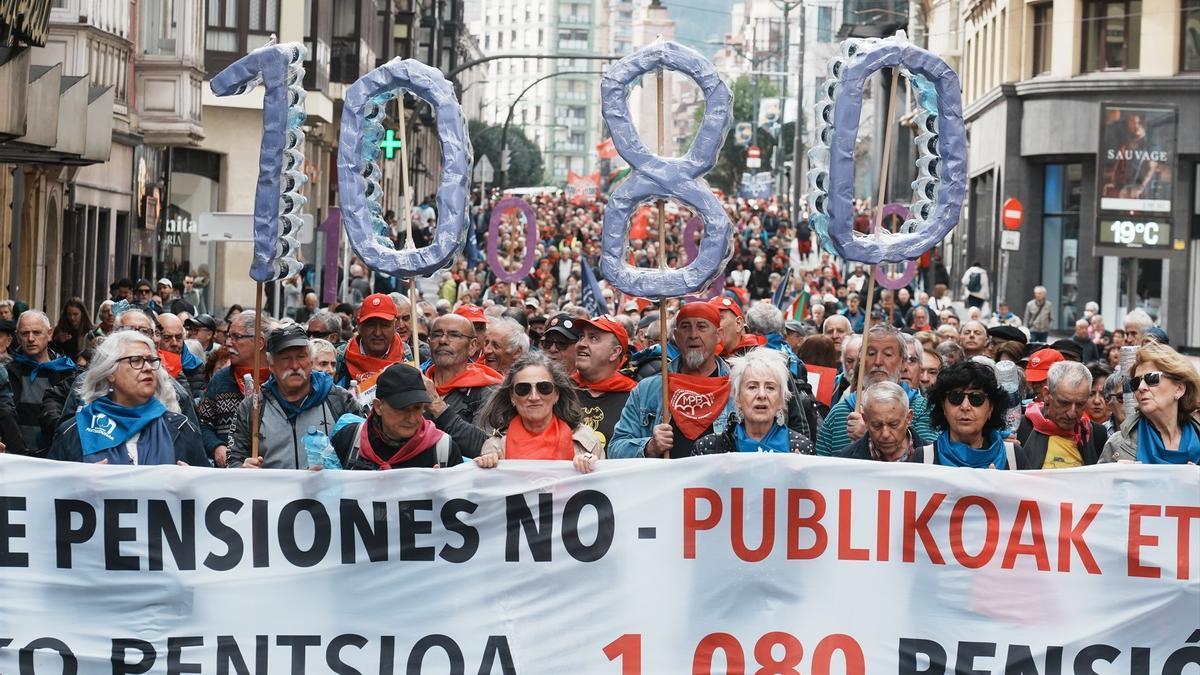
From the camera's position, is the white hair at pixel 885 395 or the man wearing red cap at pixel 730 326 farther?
the man wearing red cap at pixel 730 326

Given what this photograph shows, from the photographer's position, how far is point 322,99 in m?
39.9

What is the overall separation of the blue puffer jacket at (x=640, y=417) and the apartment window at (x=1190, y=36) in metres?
30.6

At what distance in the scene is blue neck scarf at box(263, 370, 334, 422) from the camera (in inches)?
322

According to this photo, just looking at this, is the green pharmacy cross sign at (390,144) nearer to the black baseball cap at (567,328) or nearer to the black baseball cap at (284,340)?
the black baseball cap at (567,328)

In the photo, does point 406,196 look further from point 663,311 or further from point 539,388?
point 539,388

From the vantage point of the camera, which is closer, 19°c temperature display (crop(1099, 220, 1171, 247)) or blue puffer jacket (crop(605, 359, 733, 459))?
blue puffer jacket (crop(605, 359, 733, 459))

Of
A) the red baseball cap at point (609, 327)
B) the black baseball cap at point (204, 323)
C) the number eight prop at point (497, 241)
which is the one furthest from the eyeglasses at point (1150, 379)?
the number eight prop at point (497, 241)

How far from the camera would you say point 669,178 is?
8258 mm

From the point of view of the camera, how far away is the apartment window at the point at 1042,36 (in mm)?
40312

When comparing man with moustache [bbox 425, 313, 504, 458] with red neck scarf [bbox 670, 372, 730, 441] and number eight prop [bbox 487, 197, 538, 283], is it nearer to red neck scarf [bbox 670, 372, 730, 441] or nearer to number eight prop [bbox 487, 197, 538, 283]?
red neck scarf [bbox 670, 372, 730, 441]

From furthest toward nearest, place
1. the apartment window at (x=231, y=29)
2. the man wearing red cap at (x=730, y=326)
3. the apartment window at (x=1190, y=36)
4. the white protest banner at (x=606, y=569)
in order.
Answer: the apartment window at (x=1190, y=36)
the apartment window at (x=231, y=29)
the man wearing red cap at (x=730, y=326)
the white protest banner at (x=606, y=569)

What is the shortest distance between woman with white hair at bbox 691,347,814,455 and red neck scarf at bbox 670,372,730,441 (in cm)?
59

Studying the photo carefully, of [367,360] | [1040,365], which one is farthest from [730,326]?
[367,360]

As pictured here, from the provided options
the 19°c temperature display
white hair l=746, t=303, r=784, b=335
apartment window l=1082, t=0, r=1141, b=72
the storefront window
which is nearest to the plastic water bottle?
white hair l=746, t=303, r=784, b=335
